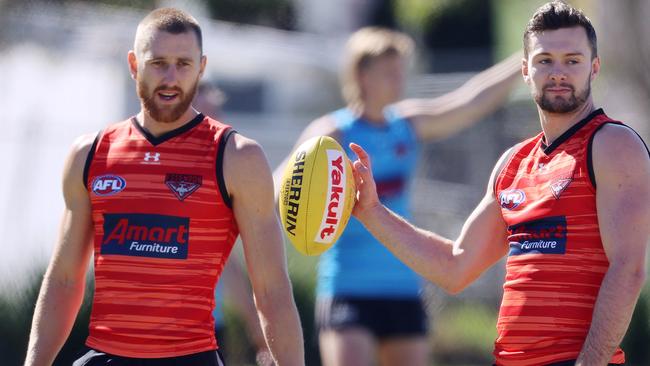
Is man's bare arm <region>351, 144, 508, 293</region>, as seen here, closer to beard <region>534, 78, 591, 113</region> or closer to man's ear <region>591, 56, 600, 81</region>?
beard <region>534, 78, 591, 113</region>

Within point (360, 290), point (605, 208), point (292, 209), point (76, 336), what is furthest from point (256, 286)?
point (76, 336)

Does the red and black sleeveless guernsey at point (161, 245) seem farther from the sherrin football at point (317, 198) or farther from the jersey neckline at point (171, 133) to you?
the sherrin football at point (317, 198)

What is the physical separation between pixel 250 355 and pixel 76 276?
22.8 feet

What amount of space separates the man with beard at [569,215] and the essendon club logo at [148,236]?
1170mm

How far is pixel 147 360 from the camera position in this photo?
4.01 m

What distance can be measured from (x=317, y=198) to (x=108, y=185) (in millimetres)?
785

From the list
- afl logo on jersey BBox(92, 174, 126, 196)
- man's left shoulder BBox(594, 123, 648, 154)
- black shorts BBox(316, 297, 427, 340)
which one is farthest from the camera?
black shorts BBox(316, 297, 427, 340)

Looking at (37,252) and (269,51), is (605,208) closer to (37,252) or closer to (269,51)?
(37,252)

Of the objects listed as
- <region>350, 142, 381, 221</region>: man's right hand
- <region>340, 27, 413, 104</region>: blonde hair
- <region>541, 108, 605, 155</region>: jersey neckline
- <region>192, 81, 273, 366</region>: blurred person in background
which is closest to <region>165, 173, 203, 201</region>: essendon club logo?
<region>350, 142, 381, 221</region>: man's right hand

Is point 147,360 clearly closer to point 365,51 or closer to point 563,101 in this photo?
point 563,101

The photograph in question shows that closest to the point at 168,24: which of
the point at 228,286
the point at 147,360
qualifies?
the point at 147,360

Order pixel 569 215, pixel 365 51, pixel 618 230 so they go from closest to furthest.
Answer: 1. pixel 618 230
2. pixel 569 215
3. pixel 365 51

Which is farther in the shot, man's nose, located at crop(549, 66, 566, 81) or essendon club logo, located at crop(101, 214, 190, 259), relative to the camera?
essendon club logo, located at crop(101, 214, 190, 259)

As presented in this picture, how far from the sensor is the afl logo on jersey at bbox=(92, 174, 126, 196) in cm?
415
